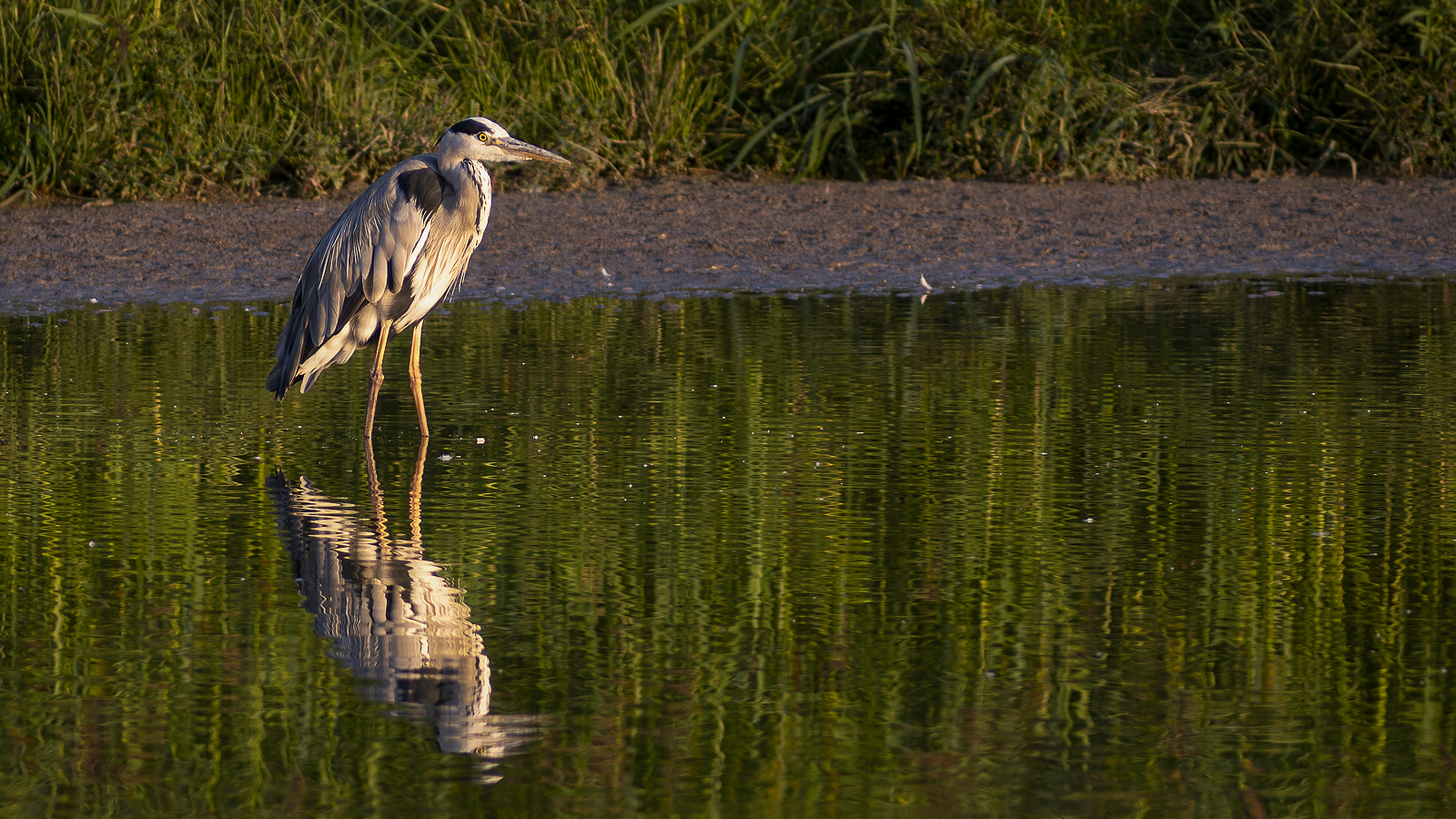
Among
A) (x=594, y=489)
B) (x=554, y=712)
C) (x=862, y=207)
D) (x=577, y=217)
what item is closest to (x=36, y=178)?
(x=577, y=217)

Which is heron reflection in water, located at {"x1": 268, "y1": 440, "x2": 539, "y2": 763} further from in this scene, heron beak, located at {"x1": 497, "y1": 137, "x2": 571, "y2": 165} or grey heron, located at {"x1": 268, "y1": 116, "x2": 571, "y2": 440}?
heron beak, located at {"x1": 497, "y1": 137, "x2": 571, "y2": 165}

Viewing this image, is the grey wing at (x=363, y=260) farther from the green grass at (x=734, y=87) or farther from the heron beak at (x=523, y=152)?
the green grass at (x=734, y=87)

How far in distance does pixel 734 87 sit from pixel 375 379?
243 inches

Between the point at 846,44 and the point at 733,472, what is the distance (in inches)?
305

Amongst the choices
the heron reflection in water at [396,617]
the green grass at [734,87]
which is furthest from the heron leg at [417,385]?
the green grass at [734,87]

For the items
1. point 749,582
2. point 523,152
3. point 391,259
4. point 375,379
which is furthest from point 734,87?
point 749,582

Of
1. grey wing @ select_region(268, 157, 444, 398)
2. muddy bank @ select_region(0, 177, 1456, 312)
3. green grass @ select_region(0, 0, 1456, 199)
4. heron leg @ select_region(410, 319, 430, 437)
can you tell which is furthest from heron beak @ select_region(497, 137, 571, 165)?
green grass @ select_region(0, 0, 1456, 199)

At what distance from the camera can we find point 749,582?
3.86 m

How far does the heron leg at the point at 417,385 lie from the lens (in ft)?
19.0

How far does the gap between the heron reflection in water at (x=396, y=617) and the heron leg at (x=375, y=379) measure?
0.99 meters

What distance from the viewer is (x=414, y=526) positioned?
4.46 metres

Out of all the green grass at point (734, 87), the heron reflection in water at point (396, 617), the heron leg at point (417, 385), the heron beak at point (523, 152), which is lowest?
the heron reflection in water at point (396, 617)

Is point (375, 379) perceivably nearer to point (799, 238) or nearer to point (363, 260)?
point (363, 260)

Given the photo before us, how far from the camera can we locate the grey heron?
6.09 meters
